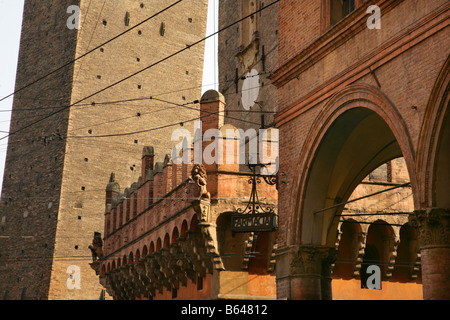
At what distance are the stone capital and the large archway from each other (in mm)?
2570

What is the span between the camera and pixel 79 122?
1377 inches

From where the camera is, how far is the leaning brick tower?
34.2 m

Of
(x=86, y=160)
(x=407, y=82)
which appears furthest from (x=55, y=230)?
(x=407, y=82)

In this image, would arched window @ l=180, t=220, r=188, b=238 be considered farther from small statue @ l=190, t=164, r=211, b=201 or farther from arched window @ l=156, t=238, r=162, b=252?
arched window @ l=156, t=238, r=162, b=252

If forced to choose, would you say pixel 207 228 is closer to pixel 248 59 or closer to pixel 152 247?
pixel 152 247

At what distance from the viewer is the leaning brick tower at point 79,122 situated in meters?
34.2

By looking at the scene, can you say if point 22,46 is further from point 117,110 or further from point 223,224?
point 223,224

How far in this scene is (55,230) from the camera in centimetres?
3397

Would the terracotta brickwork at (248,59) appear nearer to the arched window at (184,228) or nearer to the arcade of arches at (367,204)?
the arched window at (184,228)

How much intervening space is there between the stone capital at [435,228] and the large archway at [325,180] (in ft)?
8.43

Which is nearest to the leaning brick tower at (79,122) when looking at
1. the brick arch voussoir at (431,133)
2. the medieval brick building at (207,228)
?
the medieval brick building at (207,228)

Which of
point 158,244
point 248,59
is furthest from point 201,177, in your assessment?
point 248,59

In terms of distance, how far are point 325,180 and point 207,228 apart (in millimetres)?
5532

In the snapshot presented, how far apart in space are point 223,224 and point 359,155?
18.6 ft
